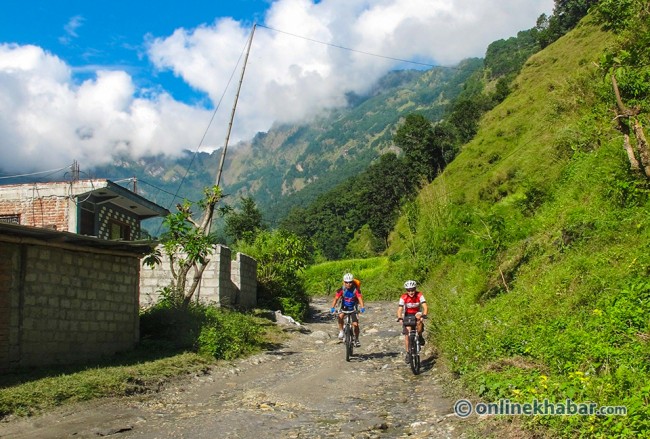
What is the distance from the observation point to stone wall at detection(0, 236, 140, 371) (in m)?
9.71

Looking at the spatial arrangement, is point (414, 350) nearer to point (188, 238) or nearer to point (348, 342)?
point (348, 342)

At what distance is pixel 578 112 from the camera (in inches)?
784

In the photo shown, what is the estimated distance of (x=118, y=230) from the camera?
2384 centimetres

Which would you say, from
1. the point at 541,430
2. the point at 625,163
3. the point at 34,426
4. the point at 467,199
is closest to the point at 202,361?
the point at 34,426

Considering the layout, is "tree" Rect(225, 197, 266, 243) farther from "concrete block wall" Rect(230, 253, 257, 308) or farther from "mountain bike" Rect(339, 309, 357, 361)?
"mountain bike" Rect(339, 309, 357, 361)

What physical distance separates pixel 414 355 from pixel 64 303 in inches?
273

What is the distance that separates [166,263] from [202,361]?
661 cm

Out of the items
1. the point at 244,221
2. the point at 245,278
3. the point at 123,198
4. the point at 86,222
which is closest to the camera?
the point at 245,278

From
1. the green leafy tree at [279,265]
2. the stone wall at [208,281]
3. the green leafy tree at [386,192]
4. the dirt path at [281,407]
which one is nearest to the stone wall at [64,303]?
the dirt path at [281,407]

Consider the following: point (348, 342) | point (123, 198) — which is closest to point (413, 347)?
point (348, 342)

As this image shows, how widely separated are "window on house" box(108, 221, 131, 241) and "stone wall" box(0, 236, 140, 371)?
10479mm

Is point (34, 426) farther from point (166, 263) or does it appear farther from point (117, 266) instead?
point (166, 263)

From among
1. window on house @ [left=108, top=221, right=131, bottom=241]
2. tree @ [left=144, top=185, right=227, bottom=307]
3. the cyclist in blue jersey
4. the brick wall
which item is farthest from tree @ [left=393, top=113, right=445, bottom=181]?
the cyclist in blue jersey

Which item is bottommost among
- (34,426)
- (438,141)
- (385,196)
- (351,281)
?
(34,426)
